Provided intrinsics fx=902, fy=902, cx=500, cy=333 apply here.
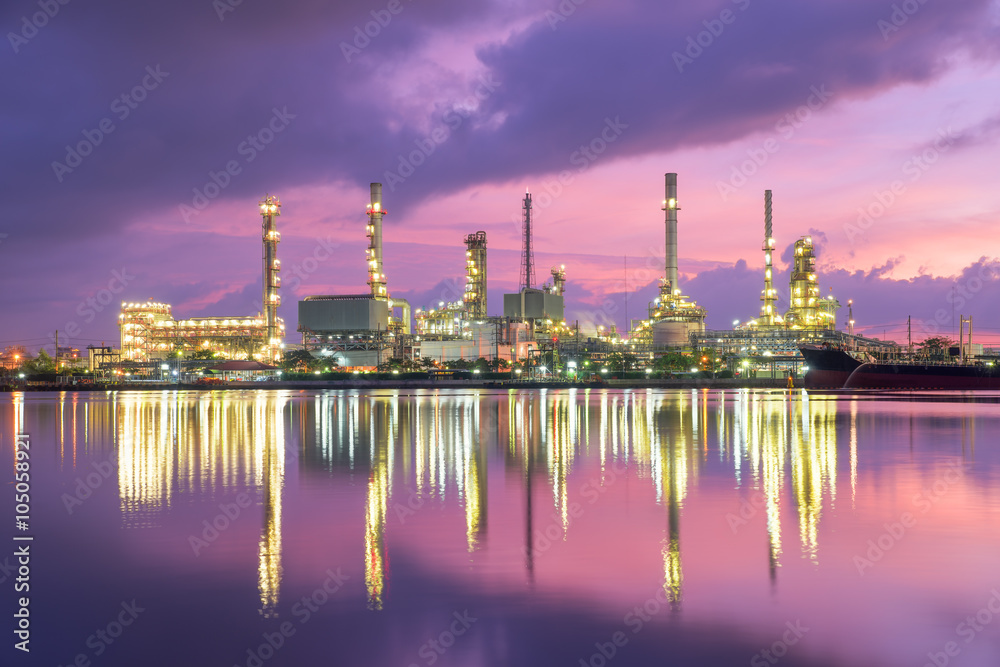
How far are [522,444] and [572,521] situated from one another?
560 inches

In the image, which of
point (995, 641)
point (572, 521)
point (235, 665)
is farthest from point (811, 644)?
point (572, 521)

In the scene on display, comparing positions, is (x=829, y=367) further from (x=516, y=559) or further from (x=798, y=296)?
(x=516, y=559)

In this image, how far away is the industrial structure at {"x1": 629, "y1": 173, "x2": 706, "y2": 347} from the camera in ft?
469

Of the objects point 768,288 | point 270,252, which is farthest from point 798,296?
point 270,252

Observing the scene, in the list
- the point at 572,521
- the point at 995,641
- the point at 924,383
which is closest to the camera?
the point at 995,641

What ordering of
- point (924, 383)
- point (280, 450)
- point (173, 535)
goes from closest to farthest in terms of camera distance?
point (173, 535) < point (280, 450) < point (924, 383)

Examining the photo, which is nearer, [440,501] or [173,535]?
[173,535]

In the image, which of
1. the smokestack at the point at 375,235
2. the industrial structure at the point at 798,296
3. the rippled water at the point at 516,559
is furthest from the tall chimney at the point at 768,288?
the rippled water at the point at 516,559

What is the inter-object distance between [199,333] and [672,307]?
3742 inches

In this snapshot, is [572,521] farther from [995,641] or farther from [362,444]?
[362,444]

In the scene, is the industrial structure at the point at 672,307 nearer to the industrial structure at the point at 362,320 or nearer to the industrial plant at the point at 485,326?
the industrial plant at the point at 485,326

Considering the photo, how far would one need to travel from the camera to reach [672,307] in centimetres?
14625

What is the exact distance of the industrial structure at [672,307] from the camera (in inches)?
5625

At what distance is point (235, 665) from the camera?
7688 millimetres
